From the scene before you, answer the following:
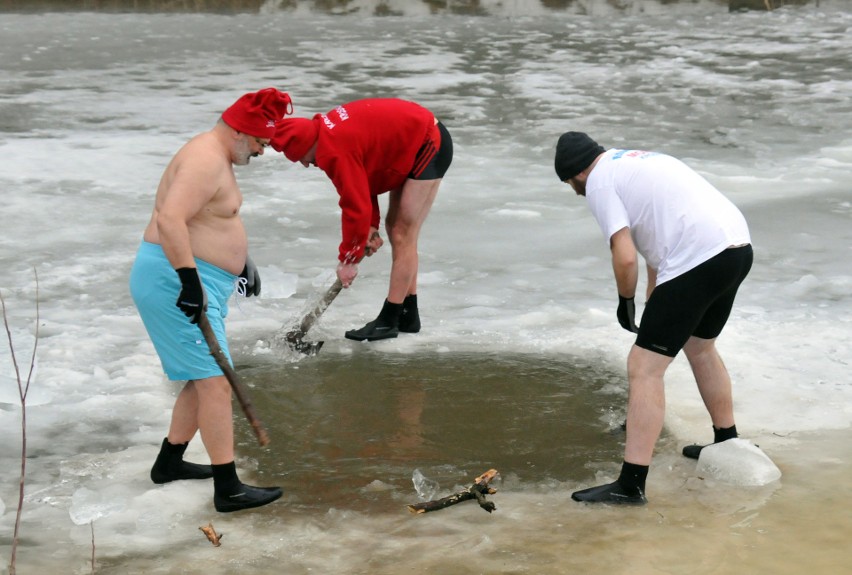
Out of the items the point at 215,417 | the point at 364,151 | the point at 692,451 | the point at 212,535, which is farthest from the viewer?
the point at 364,151

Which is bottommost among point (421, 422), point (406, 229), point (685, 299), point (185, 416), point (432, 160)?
point (421, 422)

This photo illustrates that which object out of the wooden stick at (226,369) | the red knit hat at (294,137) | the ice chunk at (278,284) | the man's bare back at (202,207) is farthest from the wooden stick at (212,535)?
the ice chunk at (278,284)

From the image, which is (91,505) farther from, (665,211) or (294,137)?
(665,211)

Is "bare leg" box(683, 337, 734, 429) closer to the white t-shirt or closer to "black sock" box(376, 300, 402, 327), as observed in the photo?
the white t-shirt

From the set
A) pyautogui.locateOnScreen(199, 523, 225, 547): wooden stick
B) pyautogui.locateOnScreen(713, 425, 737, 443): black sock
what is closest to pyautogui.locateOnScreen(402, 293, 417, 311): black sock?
pyautogui.locateOnScreen(713, 425, 737, 443): black sock

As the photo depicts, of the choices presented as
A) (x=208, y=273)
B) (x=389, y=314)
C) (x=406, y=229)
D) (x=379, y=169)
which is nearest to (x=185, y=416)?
(x=208, y=273)

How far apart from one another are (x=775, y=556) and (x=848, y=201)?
18.3 ft

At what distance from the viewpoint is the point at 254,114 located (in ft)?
13.5

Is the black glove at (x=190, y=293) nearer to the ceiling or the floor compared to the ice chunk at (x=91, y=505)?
nearer to the ceiling

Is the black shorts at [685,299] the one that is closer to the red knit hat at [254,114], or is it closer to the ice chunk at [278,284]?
the red knit hat at [254,114]

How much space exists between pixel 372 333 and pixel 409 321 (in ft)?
0.81

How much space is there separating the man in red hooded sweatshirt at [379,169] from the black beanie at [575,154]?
5.40 ft

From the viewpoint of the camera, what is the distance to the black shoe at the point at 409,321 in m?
6.31

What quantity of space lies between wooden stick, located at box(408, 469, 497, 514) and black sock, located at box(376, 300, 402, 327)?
199 centimetres
